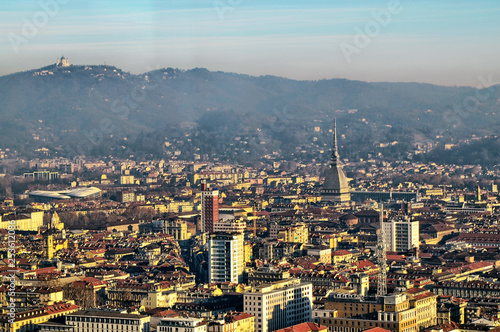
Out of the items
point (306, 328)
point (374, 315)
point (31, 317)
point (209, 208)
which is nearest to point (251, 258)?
point (209, 208)

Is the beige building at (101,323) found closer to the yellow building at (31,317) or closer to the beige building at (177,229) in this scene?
the yellow building at (31,317)

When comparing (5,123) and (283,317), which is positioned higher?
(5,123)

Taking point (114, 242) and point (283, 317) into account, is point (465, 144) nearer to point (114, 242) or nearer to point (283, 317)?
point (114, 242)

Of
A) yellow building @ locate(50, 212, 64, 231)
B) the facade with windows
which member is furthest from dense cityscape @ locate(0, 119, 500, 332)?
yellow building @ locate(50, 212, 64, 231)

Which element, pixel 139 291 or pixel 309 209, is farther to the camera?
pixel 309 209

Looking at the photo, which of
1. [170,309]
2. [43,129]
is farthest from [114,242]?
[43,129]

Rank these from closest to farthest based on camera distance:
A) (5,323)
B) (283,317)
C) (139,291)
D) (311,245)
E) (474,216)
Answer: (5,323) → (283,317) → (139,291) → (311,245) → (474,216)

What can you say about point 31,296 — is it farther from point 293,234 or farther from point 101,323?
point 293,234
